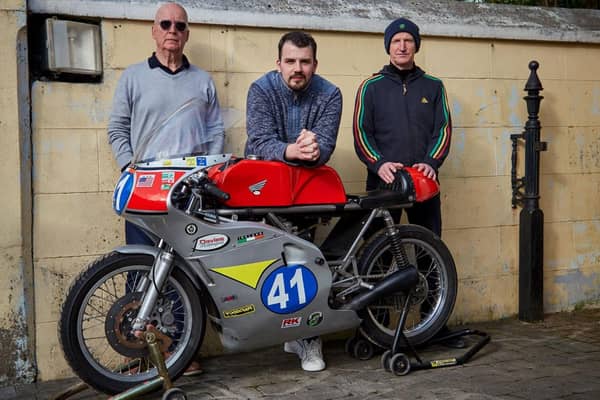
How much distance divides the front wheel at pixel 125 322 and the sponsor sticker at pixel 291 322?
41 centimetres

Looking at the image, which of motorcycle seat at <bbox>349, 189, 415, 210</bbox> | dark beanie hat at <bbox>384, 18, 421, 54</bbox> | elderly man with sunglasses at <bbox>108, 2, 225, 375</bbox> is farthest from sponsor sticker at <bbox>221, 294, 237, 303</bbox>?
dark beanie hat at <bbox>384, 18, 421, 54</bbox>

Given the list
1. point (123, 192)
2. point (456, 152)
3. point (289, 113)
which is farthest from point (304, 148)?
point (456, 152)

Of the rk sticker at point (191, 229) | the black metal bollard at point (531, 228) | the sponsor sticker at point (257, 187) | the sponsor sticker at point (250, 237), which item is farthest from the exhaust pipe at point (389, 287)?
the black metal bollard at point (531, 228)

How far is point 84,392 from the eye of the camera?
3994mm

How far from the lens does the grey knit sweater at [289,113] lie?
4.09 meters

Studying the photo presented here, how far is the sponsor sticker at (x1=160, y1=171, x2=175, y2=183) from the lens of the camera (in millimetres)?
3602

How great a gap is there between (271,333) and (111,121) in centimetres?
145

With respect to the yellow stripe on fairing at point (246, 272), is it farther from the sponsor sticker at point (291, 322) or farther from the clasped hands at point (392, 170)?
the clasped hands at point (392, 170)

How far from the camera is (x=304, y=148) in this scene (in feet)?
12.7

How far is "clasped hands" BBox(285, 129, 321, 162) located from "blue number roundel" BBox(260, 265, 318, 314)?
56 centimetres

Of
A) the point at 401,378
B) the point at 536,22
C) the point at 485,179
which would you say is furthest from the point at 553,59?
the point at 401,378

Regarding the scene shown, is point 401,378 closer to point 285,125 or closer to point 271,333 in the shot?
point 271,333

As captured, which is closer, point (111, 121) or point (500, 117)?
point (111, 121)

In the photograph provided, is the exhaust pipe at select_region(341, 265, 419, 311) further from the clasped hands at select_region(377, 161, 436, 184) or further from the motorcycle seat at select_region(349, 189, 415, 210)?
the clasped hands at select_region(377, 161, 436, 184)
